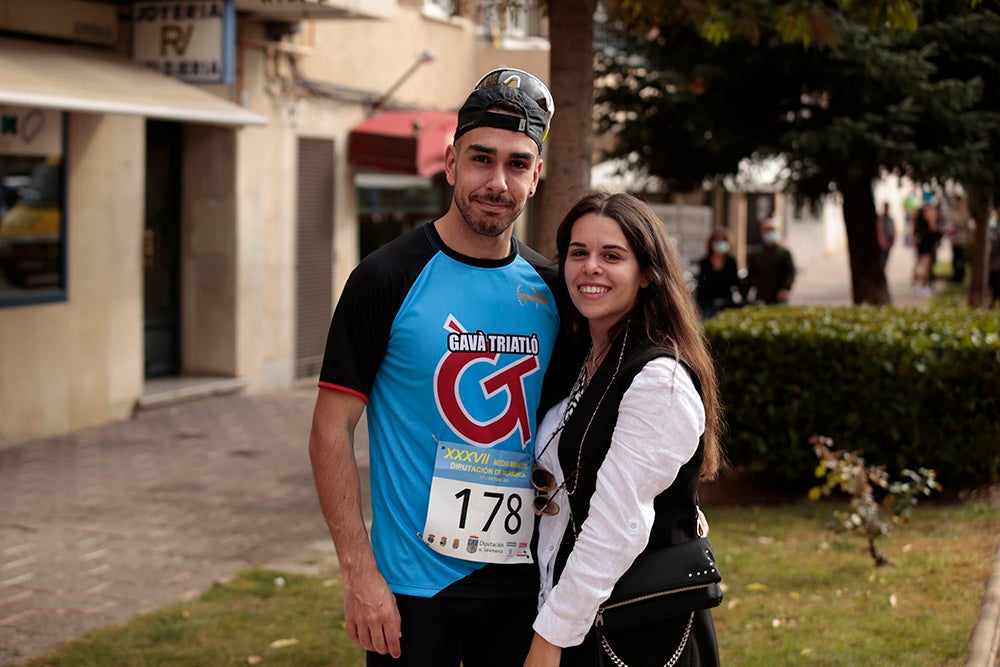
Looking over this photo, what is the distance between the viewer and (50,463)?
31.1 feet

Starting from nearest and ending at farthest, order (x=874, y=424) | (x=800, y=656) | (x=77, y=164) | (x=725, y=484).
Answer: (x=800, y=656), (x=874, y=424), (x=725, y=484), (x=77, y=164)

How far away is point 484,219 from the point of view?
2965 mm

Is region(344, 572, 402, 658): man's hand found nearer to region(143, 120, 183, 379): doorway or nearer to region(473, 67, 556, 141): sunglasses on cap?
region(473, 67, 556, 141): sunglasses on cap

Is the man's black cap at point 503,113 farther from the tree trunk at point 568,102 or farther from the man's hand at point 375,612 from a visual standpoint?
the tree trunk at point 568,102

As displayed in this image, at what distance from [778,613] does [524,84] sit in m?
3.41

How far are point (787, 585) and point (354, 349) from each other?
3888mm

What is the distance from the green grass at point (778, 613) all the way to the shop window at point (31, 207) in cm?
490

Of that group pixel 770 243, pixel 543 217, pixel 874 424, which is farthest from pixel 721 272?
pixel 543 217

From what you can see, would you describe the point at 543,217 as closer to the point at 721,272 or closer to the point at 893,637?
the point at 893,637

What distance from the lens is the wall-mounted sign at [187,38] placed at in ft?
35.8

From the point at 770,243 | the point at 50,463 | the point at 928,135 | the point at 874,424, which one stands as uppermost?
the point at 928,135

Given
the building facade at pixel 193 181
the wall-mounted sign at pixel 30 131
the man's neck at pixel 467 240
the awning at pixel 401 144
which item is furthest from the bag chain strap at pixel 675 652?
the awning at pixel 401 144

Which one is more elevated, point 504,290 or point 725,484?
point 504,290

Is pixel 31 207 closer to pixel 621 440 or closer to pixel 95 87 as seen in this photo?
pixel 95 87
